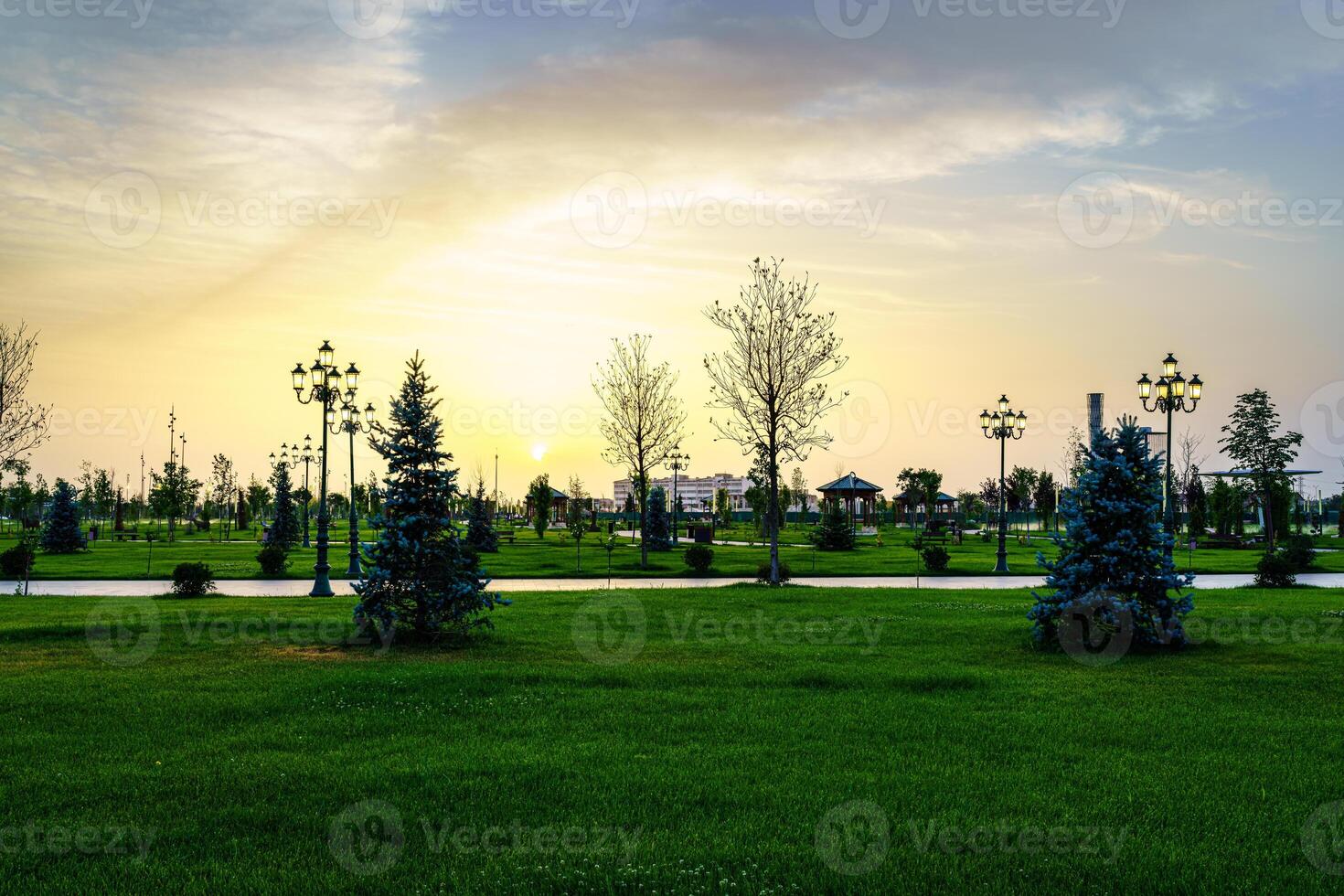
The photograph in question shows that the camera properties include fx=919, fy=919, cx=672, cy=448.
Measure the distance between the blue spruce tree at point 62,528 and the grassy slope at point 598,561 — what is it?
1112mm

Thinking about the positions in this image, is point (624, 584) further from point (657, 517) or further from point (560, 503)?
point (560, 503)

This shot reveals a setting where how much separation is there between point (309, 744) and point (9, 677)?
20.3ft

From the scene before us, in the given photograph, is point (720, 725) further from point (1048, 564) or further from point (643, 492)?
point (643, 492)

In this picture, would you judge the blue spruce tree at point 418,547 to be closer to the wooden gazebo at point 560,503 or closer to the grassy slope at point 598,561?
the grassy slope at point 598,561

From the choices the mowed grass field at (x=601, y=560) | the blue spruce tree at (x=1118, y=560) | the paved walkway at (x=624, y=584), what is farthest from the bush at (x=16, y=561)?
the blue spruce tree at (x=1118, y=560)

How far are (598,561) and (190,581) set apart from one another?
1915cm

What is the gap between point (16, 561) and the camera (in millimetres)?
29078

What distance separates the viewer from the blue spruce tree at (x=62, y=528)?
4638cm

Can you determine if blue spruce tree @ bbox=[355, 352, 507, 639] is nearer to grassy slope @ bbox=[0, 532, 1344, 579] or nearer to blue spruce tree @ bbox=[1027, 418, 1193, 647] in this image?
blue spruce tree @ bbox=[1027, 418, 1193, 647]

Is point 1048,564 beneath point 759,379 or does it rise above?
beneath

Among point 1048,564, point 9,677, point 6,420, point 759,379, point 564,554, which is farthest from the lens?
point 564,554

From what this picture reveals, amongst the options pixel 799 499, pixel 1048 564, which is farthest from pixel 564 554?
pixel 799 499

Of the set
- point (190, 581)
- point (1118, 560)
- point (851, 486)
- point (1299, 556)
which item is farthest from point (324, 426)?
point (851, 486)

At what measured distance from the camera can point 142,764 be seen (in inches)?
328
